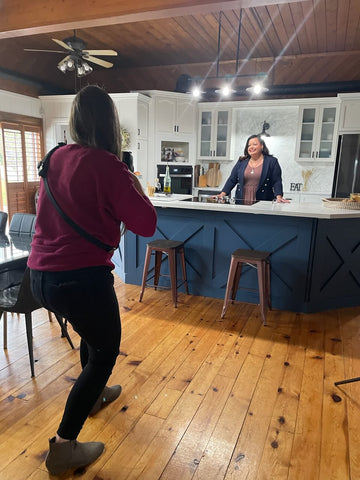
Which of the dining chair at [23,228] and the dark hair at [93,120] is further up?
the dark hair at [93,120]

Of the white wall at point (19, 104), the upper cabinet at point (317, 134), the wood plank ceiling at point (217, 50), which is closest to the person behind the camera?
the wood plank ceiling at point (217, 50)

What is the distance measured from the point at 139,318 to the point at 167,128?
3.98m

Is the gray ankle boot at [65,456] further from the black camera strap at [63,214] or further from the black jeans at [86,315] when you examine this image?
the black camera strap at [63,214]

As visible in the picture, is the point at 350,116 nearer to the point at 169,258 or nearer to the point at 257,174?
the point at 257,174

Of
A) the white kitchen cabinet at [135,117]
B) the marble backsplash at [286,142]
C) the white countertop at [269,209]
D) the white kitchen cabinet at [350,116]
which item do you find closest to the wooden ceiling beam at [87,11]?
the white countertop at [269,209]

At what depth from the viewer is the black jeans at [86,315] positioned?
48.8 inches

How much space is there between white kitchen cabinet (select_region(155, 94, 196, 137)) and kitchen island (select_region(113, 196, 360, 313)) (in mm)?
2824

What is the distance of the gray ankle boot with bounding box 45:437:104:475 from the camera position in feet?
4.59

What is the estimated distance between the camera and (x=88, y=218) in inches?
47.6

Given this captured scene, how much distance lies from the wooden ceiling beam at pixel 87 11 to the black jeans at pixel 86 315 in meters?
2.10

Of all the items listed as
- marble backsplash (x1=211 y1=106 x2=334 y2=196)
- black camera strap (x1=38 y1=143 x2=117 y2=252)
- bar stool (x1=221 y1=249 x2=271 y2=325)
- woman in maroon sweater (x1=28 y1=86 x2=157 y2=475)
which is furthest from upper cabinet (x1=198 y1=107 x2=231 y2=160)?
black camera strap (x1=38 y1=143 x2=117 y2=252)

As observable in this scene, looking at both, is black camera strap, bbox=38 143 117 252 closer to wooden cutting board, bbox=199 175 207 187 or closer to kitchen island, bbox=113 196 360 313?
kitchen island, bbox=113 196 360 313

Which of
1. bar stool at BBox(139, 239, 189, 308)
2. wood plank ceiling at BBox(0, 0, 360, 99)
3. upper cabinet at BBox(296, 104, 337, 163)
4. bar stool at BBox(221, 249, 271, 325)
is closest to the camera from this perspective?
bar stool at BBox(221, 249, 271, 325)

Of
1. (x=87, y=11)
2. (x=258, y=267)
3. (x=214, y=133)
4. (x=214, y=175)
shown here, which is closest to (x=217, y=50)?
(x=214, y=133)
